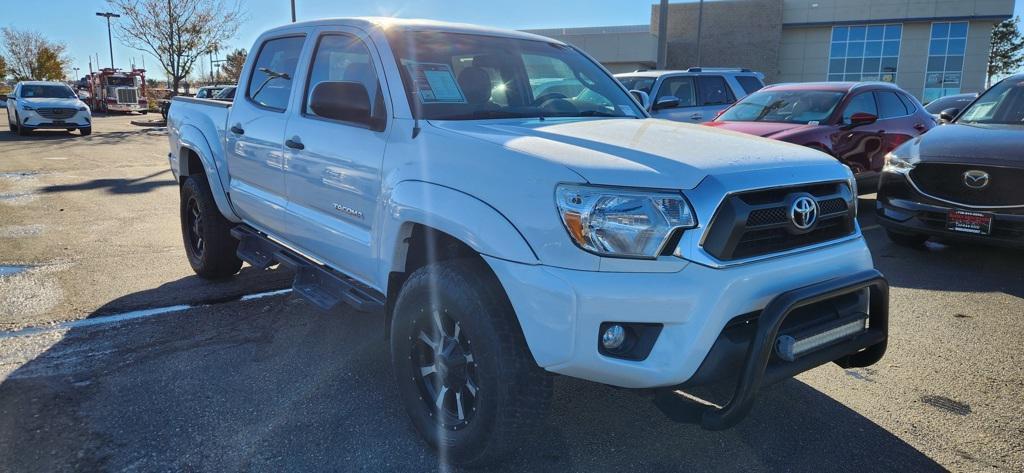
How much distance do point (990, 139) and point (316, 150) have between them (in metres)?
5.51

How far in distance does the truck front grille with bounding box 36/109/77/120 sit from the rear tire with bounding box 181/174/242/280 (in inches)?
768

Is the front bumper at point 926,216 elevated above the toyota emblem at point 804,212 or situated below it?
below


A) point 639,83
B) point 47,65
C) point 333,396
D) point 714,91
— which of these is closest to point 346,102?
point 333,396

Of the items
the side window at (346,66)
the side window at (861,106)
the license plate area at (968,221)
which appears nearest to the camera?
the side window at (346,66)

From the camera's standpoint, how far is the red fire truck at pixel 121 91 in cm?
4184

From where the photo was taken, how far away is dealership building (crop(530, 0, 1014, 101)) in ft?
133

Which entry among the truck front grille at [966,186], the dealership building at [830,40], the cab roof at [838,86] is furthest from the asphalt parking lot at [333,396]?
the dealership building at [830,40]

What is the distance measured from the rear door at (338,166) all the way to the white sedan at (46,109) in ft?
71.2

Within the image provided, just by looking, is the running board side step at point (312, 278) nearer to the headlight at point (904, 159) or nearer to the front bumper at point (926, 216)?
the front bumper at point (926, 216)

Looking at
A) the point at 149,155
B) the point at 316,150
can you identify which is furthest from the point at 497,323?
the point at 149,155

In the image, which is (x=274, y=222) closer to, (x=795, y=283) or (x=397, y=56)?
(x=397, y=56)

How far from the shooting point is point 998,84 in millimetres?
7141

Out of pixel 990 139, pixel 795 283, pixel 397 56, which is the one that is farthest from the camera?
pixel 990 139

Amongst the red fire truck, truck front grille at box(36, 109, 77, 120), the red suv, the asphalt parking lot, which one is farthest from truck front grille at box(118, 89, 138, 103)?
the red suv
